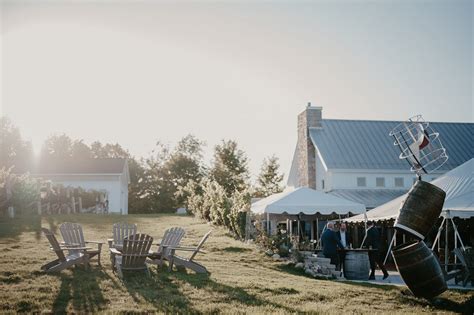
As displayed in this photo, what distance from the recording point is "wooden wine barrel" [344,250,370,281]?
1323 cm

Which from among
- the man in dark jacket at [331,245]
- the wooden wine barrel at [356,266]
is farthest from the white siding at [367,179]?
the wooden wine barrel at [356,266]

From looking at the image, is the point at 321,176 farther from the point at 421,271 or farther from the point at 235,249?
the point at 421,271

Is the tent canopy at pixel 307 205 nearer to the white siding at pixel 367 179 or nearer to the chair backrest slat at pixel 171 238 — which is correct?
the chair backrest slat at pixel 171 238

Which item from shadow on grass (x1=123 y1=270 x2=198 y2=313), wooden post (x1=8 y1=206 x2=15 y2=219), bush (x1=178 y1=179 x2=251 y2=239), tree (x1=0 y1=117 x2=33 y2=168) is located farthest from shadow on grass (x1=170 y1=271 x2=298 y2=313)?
tree (x1=0 y1=117 x2=33 y2=168)

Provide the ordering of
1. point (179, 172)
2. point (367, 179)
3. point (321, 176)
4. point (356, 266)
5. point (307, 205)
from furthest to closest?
point (179, 172) < point (321, 176) < point (367, 179) < point (307, 205) < point (356, 266)

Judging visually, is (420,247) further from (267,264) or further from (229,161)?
(229,161)

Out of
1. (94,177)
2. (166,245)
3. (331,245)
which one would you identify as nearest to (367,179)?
(331,245)

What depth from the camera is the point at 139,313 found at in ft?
25.7

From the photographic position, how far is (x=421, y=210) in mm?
9852

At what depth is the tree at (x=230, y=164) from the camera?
41938mm

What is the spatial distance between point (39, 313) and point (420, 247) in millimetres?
6906

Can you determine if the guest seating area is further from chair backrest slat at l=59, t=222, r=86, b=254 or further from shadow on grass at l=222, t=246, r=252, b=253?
shadow on grass at l=222, t=246, r=252, b=253

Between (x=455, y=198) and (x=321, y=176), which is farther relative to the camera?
(x=321, y=176)

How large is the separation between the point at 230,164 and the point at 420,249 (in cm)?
3394
